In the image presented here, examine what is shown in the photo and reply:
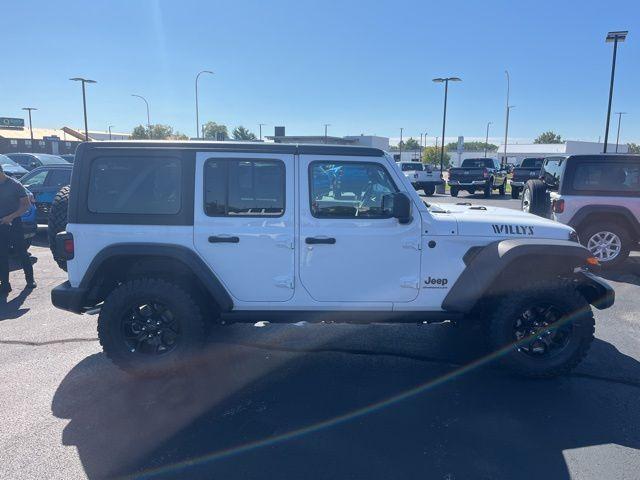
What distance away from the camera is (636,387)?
3916 mm

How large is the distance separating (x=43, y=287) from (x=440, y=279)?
5.77m

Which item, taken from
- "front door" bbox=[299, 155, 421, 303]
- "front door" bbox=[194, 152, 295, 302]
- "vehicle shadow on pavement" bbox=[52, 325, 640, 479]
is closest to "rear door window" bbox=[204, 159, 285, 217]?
"front door" bbox=[194, 152, 295, 302]

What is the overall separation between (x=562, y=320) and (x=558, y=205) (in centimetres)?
433

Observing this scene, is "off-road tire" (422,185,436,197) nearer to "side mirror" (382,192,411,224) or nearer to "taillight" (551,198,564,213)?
"taillight" (551,198,564,213)

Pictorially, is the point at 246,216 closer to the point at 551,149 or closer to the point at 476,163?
the point at 476,163

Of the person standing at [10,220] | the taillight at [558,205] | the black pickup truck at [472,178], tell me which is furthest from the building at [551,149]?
the person standing at [10,220]

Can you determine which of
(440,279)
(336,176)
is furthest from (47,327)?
(440,279)

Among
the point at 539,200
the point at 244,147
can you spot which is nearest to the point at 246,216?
the point at 244,147

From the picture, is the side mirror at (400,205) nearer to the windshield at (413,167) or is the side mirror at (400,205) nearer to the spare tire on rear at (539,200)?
the spare tire on rear at (539,200)

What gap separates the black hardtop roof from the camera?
3979 millimetres

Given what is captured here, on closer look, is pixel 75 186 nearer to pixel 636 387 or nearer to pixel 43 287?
pixel 43 287

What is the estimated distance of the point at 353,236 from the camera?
12.9 feet

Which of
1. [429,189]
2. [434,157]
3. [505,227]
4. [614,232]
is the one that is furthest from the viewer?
[434,157]

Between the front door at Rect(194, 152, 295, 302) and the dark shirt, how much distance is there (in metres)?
3.82
